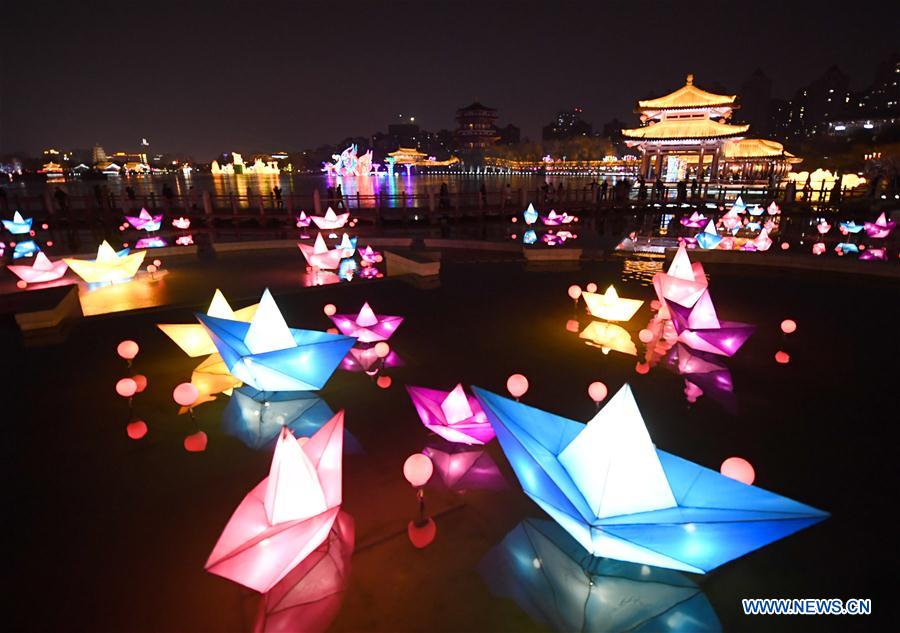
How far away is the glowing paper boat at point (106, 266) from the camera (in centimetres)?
959

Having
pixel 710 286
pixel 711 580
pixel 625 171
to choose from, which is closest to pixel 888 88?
pixel 625 171

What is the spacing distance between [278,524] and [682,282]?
609 cm

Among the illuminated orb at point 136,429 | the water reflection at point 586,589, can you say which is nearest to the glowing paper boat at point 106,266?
the illuminated orb at point 136,429

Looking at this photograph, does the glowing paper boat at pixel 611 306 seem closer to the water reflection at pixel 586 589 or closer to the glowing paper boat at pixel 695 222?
the water reflection at pixel 586 589

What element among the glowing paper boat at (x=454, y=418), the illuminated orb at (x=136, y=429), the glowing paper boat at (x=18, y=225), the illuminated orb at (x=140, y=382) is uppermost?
the glowing paper boat at (x=18, y=225)

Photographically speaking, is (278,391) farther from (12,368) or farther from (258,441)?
(12,368)

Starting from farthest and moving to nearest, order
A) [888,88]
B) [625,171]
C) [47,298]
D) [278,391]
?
[888,88] < [625,171] < [47,298] < [278,391]

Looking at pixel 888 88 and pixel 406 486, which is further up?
pixel 888 88

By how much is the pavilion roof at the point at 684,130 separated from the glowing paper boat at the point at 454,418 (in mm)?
38851

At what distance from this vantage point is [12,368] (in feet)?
20.0

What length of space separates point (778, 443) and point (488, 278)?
6.87m

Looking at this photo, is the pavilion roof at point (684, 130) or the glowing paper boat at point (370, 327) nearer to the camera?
the glowing paper boat at point (370, 327)

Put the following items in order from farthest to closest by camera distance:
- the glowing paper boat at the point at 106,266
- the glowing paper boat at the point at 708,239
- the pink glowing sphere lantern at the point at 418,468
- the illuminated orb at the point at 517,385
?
the glowing paper boat at the point at 708,239, the glowing paper boat at the point at 106,266, the illuminated orb at the point at 517,385, the pink glowing sphere lantern at the point at 418,468

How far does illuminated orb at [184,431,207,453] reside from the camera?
4.53 m
